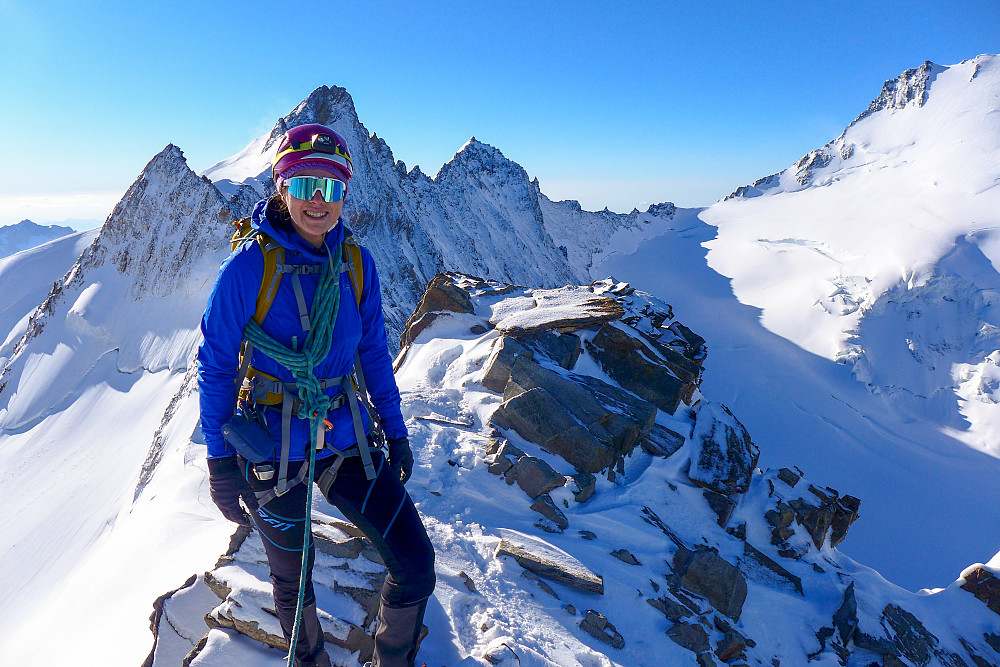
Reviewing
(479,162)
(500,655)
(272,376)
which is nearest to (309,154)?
(272,376)

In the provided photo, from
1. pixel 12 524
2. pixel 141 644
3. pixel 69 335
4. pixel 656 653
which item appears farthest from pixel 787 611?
pixel 69 335

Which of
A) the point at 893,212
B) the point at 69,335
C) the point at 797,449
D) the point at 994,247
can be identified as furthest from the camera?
the point at 893,212

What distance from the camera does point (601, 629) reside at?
15.8ft

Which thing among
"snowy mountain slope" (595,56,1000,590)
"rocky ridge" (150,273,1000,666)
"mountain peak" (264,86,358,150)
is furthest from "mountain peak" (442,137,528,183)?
"rocky ridge" (150,273,1000,666)

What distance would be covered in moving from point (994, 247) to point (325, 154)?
5699cm

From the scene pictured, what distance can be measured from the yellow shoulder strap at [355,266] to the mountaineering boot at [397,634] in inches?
80.2

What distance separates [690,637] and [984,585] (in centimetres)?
724


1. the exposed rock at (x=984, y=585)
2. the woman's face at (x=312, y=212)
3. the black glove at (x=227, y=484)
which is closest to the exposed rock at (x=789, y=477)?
the exposed rock at (x=984, y=585)

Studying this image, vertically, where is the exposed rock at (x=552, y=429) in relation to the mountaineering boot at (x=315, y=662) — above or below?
above

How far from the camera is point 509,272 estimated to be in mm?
73938

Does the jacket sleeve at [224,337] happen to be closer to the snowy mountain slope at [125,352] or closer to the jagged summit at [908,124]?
the snowy mountain slope at [125,352]

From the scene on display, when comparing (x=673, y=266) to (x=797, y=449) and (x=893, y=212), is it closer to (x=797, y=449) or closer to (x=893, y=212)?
(x=893, y=212)

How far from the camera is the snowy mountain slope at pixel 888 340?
2581cm

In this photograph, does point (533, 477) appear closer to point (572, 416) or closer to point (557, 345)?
point (572, 416)
